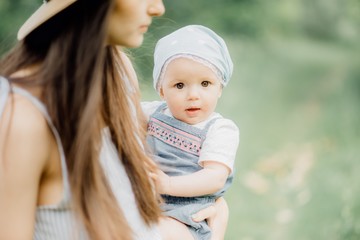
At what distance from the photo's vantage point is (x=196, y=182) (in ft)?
8.20

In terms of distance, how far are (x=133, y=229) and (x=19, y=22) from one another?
826 centimetres


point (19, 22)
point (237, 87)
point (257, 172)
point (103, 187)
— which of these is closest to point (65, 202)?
point (103, 187)

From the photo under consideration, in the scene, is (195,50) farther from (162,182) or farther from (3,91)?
(3,91)

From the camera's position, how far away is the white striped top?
6.14 ft

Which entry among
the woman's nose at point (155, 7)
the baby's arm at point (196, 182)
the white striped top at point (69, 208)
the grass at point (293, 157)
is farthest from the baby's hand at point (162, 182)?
the woman's nose at point (155, 7)

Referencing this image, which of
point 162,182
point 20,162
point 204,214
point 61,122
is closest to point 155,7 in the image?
point 61,122

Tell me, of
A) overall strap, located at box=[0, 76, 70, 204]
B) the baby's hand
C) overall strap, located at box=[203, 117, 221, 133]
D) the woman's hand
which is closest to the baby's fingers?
the woman's hand

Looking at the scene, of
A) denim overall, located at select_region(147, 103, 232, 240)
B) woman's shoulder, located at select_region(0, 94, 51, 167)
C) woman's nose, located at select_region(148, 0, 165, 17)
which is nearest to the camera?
woman's shoulder, located at select_region(0, 94, 51, 167)

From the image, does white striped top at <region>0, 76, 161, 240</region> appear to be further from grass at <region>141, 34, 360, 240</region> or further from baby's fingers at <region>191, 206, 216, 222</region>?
grass at <region>141, 34, 360, 240</region>

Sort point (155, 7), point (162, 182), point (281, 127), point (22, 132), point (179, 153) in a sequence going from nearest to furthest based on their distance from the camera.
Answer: point (22, 132)
point (155, 7)
point (162, 182)
point (179, 153)
point (281, 127)

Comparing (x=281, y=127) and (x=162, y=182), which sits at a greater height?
(x=281, y=127)

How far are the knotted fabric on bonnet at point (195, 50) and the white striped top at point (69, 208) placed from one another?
2.01 feet

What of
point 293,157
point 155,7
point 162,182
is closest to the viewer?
point 155,7

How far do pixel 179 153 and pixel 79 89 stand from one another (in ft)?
2.62
